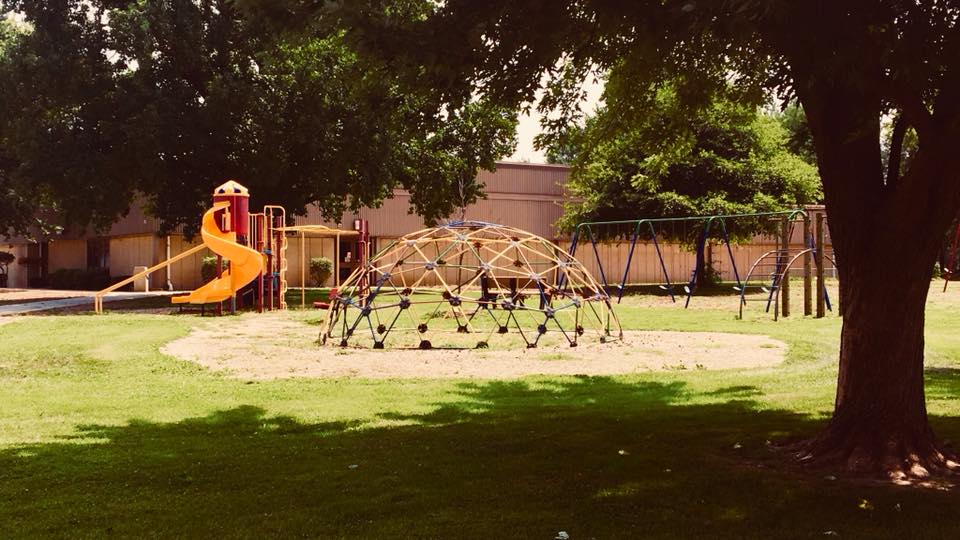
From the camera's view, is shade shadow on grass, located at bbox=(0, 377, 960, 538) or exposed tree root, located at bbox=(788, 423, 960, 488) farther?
exposed tree root, located at bbox=(788, 423, 960, 488)

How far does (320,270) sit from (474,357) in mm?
26889

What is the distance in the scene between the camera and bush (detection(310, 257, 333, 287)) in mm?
39188

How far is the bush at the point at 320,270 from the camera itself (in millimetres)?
39188

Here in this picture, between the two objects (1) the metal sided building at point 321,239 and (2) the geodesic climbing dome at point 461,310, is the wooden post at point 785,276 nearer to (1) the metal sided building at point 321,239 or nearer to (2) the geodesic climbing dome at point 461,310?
(2) the geodesic climbing dome at point 461,310

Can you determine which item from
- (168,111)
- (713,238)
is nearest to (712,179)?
Answer: (713,238)

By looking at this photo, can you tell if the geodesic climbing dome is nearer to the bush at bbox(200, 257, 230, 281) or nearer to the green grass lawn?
the green grass lawn

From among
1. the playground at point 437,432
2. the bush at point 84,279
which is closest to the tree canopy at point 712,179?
the playground at point 437,432

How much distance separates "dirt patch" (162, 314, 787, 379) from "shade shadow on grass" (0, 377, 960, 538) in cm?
343

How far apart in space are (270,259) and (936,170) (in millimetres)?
20797

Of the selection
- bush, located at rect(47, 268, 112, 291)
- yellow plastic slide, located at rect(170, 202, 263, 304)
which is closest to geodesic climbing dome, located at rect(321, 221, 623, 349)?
yellow plastic slide, located at rect(170, 202, 263, 304)

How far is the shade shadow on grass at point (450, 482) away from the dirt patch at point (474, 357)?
343 centimetres

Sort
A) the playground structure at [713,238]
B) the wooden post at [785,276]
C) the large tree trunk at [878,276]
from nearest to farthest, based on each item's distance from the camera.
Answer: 1. the large tree trunk at [878,276]
2. the wooden post at [785,276]
3. the playground structure at [713,238]

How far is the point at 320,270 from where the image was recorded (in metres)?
39.2

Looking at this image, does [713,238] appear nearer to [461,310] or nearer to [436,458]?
[461,310]
